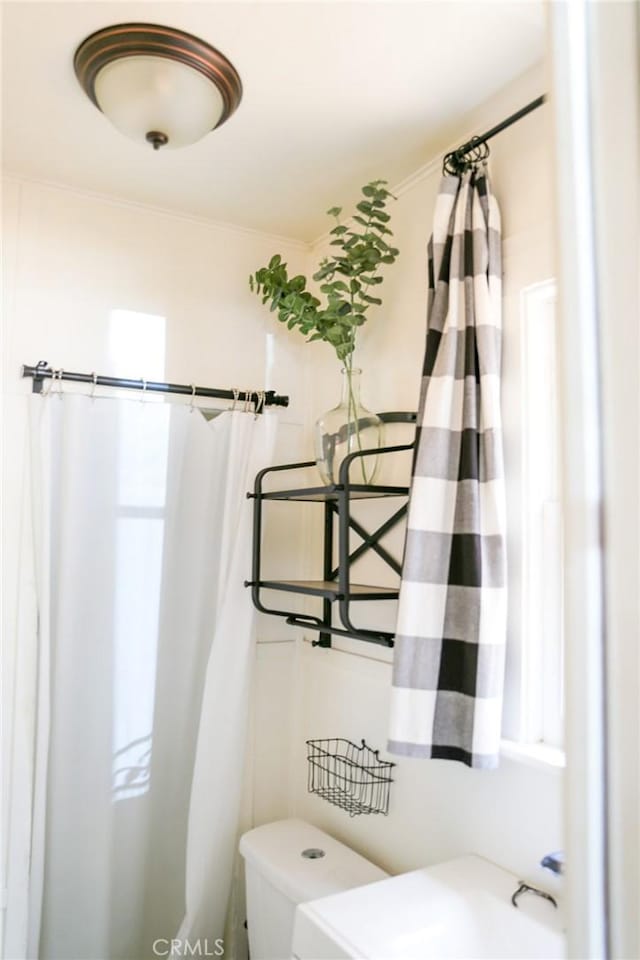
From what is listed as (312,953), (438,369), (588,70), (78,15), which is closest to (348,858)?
(312,953)

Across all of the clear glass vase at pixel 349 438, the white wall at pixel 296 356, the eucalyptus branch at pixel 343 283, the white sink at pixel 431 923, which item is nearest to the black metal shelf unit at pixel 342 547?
the clear glass vase at pixel 349 438

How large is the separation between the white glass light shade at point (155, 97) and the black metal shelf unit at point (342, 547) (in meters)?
0.76

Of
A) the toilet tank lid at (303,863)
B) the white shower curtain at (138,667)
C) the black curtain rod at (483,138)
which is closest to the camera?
the black curtain rod at (483,138)

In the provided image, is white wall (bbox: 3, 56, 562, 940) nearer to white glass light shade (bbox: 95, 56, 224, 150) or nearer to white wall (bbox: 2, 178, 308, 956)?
white wall (bbox: 2, 178, 308, 956)

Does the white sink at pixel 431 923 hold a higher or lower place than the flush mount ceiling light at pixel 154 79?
lower

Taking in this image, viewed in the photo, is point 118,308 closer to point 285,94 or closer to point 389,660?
point 285,94

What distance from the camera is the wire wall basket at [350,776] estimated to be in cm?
168

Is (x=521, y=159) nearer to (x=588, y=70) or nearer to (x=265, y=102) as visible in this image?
(x=265, y=102)

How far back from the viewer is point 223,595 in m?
1.93

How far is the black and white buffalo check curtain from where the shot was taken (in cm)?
132

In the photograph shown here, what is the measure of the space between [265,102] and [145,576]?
4.01 feet

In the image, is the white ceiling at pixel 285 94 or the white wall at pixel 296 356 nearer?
the white ceiling at pixel 285 94

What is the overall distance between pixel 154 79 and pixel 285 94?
302mm

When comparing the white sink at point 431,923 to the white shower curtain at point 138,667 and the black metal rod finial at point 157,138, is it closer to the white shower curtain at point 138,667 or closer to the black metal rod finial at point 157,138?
the white shower curtain at point 138,667
